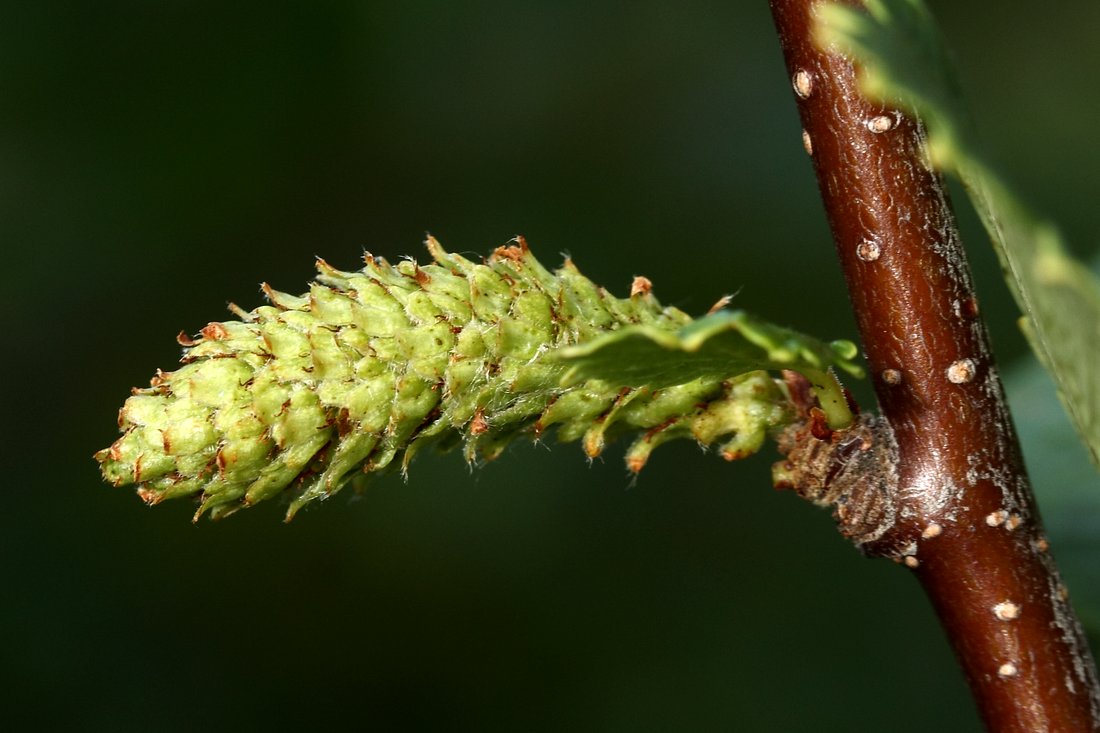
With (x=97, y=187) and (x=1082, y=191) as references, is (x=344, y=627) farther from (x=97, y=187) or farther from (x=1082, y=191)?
(x=1082, y=191)

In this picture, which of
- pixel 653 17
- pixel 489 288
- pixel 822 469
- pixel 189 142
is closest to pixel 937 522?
pixel 822 469

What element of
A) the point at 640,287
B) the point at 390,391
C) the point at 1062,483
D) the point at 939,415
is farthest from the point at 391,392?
the point at 1062,483

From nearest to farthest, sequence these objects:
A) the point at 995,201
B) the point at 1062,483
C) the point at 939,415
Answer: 1. the point at 995,201
2. the point at 939,415
3. the point at 1062,483

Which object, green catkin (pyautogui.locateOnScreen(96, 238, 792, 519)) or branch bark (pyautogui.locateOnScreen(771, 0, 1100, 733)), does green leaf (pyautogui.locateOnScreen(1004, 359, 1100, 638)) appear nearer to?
branch bark (pyautogui.locateOnScreen(771, 0, 1100, 733))

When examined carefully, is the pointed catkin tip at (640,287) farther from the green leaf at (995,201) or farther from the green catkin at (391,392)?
the green leaf at (995,201)

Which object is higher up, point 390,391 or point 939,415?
point 939,415

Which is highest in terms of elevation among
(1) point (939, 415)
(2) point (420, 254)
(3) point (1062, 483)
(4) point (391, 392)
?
(2) point (420, 254)

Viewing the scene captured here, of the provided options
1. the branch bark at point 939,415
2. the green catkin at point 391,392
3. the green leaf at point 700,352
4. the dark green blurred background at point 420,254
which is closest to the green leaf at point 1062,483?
the branch bark at point 939,415

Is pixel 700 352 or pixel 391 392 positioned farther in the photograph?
pixel 391 392

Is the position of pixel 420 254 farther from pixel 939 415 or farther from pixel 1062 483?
pixel 939 415
